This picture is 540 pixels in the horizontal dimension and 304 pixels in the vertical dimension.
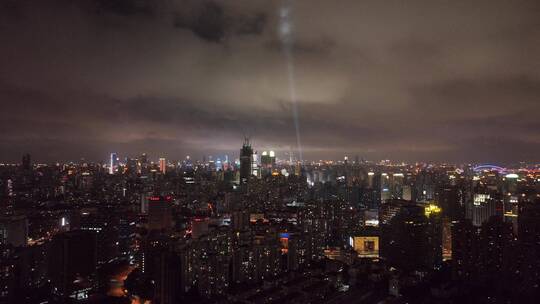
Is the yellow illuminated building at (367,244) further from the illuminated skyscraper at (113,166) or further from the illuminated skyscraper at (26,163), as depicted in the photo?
the illuminated skyscraper at (113,166)

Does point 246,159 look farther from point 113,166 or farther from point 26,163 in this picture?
point 26,163

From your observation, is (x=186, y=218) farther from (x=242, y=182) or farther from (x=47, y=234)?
(x=242, y=182)

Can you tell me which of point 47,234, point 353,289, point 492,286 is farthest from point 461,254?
point 47,234

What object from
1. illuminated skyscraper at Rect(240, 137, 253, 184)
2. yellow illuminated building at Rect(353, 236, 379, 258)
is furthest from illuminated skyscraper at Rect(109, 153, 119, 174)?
yellow illuminated building at Rect(353, 236, 379, 258)

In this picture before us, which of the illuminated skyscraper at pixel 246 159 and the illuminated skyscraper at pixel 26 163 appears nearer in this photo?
the illuminated skyscraper at pixel 26 163

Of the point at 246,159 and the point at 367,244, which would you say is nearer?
the point at 367,244

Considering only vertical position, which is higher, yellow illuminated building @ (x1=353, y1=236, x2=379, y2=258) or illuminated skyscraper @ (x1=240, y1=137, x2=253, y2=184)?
illuminated skyscraper @ (x1=240, y1=137, x2=253, y2=184)

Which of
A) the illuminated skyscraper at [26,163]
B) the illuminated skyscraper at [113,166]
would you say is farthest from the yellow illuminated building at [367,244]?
the illuminated skyscraper at [113,166]

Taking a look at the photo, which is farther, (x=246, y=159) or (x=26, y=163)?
(x=246, y=159)

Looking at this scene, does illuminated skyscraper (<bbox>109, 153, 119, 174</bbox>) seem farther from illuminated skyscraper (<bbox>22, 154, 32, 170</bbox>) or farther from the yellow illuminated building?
the yellow illuminated building

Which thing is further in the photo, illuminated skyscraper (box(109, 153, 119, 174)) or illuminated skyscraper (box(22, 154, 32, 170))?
illuminated skyscraper (box(109, 153, 119, 174))

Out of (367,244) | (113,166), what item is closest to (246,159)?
(113,166)

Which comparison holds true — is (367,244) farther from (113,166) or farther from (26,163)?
(113,166)
